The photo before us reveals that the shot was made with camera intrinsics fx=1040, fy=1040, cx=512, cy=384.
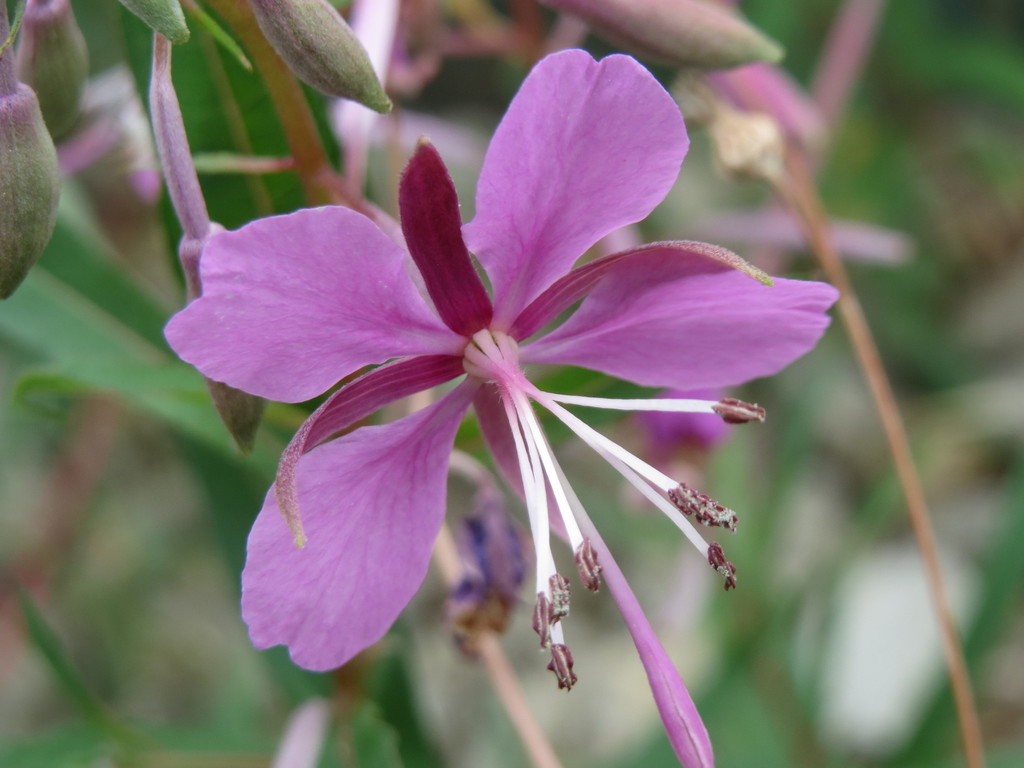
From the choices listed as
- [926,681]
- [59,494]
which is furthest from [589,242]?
[926,681]

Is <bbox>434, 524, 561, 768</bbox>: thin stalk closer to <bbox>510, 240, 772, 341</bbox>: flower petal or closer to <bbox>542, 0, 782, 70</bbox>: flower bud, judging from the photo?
<bbox>510, 240, 772, 341</bbox>: flower petal

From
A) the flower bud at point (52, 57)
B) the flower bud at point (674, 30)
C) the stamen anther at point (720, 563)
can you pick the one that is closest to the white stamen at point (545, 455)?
the stamen anther at point (720, 563)

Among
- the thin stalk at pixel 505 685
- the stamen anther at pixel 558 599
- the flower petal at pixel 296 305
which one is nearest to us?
the flower petal at pixel 296 305

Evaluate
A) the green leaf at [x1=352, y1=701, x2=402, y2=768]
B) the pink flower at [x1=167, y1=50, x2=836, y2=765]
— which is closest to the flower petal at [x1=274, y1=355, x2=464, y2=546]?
the pink flower at [x1=167, y1=50, x2=836, y2=765]

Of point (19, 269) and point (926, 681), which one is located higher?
point (19, 269)

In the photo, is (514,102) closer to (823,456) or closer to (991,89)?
(991,89)

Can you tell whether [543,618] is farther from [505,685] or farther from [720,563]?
[505,685]

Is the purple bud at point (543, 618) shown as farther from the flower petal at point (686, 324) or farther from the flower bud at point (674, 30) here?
the flower bud at point (674, 30)
